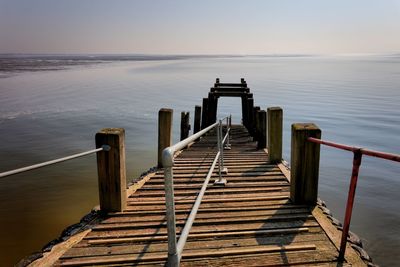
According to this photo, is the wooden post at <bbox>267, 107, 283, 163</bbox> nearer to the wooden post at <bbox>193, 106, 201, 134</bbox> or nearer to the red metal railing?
the red metal railing

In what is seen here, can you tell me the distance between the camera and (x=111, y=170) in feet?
13.1

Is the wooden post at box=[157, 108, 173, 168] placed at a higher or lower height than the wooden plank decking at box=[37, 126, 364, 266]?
higher

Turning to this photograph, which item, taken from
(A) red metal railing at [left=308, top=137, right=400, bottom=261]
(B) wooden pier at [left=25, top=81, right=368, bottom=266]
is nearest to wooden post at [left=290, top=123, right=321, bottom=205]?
(B) wooden pier at [left=25, top=81, right=368, bottom=266]

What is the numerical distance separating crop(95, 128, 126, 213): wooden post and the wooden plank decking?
186 mm

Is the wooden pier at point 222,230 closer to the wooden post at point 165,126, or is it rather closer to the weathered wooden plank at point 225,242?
the weathered wooden plank at point 225,242

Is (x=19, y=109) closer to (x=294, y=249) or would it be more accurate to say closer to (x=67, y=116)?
(x=67, y=116)

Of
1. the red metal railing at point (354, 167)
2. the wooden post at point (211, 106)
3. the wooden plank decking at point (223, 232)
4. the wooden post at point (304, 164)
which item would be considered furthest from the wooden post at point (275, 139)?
the wooden post at point (211, 106)

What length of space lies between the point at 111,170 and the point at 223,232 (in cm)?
155

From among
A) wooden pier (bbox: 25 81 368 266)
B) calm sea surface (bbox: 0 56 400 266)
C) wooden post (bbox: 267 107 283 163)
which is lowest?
calm sea surface (bbox: 0 56 400 266)

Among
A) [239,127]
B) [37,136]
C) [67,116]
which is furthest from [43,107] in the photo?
[239,127]

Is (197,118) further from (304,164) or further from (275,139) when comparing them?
(304,164)

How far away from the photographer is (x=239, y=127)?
14.8m

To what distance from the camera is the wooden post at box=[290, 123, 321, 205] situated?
163 inches

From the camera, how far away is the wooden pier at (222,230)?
3045 mm
